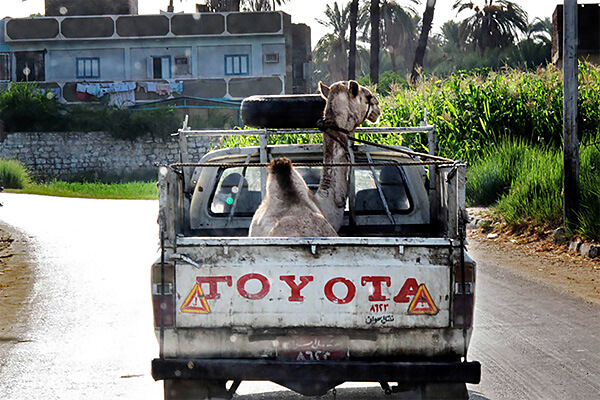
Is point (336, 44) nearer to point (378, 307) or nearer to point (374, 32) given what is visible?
point (374, 32)

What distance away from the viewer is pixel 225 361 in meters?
5.23

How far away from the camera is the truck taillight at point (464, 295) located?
5289 millimetres

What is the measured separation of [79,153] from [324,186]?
150ft

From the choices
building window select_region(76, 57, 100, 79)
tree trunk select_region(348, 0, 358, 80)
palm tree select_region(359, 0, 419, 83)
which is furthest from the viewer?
palm tree select_region(359, 0, 419, 83)

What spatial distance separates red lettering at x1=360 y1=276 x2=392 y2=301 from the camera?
5273 millimetres

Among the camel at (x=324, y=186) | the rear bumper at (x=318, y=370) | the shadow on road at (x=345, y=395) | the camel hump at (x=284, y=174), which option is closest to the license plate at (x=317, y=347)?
the rear bumper at (x=318, y=370)

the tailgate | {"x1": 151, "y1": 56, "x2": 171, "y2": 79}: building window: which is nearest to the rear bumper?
the tailgate

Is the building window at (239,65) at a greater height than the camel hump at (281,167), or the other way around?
the building window at (239,65)

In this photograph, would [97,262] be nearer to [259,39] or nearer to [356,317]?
[356,317]

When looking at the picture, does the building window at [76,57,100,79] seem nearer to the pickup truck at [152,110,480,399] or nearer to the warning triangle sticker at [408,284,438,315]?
the pickup truck at [152,110,480,399]

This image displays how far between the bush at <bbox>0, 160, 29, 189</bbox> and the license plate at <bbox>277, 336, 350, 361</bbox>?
1559 inches

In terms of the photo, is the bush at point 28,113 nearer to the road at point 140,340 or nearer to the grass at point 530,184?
the grass at point 530,184

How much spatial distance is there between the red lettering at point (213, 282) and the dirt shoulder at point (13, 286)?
380 cm

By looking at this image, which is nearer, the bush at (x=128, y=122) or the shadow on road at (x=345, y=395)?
the shadow on road at (x=345, y=395)
